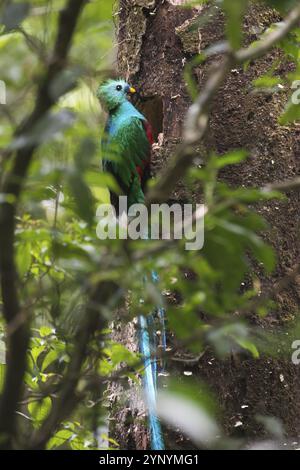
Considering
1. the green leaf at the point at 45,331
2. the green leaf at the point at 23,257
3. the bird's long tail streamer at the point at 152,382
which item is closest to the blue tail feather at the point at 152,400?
the bird's long tail streamer at the point at 152,382

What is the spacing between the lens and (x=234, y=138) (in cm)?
244

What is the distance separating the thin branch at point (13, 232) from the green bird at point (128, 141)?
1.73 m

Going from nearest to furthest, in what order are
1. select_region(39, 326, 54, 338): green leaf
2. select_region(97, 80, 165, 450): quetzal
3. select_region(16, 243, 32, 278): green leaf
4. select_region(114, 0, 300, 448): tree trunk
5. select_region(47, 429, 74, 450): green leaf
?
select_region(16, 243, 32, 278): green leaf < select_region(47, 429, 74, 450): green leaf < select_region(39, 326, 54, 338): green leaf < select_region(114, 0, 300, 448): tree trunk < select_region(97, 80, 165, 450): quetzal

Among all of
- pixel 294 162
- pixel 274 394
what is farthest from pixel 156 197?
pixel 294 162

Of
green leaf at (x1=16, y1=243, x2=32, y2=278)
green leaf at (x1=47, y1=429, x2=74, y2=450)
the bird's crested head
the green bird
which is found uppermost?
the bird's crested head

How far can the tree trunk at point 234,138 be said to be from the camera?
2.21 m

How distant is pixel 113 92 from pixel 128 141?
0.22 m

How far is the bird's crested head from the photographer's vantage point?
2920 mm

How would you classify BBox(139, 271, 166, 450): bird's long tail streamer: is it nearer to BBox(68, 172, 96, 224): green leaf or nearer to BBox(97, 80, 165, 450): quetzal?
BBox(97, 80, 165, 450): quetzal

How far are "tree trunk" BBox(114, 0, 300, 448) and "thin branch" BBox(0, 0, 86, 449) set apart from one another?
49.1 inches

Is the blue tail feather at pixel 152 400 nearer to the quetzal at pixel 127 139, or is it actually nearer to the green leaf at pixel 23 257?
the green leaf at pixel 23 257

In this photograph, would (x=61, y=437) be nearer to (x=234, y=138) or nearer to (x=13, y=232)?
(x=13, y=232)

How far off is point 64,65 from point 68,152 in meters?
0.26

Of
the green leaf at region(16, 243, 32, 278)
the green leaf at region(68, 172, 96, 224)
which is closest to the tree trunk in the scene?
the green leaf at region(16, 243, 32, 278)
